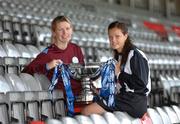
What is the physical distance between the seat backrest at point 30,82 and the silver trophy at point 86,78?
27 cm

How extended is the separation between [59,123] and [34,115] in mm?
439

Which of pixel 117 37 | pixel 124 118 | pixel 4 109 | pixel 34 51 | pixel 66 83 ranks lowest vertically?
pixel 124 118

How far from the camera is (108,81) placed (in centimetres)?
293

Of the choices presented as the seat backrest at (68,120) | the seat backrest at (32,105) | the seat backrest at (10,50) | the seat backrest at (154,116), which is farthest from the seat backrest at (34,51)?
the seat backrest at (68,120)

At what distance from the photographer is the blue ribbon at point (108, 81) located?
2863 millimetres

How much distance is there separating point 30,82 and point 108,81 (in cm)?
58

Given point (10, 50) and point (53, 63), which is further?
point (10, 50)

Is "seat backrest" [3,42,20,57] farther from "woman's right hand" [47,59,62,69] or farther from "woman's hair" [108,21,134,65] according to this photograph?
"woman's hair" [108,21,134,65]

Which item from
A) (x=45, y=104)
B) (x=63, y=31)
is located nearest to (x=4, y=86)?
(x=45, y=104)

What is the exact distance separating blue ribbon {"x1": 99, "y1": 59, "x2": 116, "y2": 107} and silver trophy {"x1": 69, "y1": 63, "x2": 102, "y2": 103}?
0.22 ft

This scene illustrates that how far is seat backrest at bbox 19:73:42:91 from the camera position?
299 centimetres

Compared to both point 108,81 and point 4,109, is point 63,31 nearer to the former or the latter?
point 108,81

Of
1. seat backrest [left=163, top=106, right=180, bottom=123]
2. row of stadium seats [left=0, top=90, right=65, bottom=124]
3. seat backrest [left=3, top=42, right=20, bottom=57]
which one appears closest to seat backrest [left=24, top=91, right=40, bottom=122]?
row of stadium seats [left=0, top=90, right=65, bottom=124]

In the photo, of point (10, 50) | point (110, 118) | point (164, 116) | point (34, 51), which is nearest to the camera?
point (110, 118)
